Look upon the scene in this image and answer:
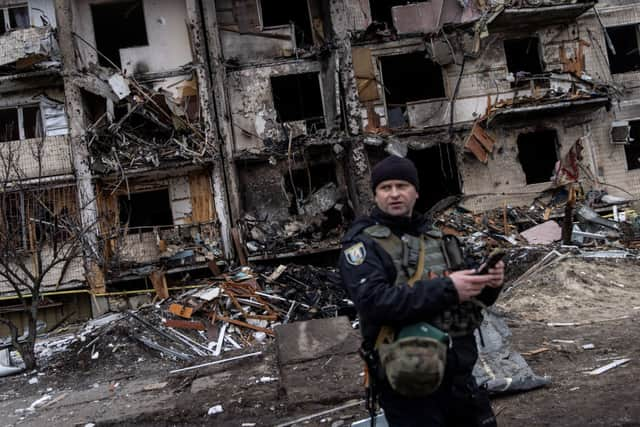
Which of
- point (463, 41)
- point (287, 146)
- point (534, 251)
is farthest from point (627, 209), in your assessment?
point (287, 146)

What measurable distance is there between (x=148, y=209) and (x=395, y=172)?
598 inches

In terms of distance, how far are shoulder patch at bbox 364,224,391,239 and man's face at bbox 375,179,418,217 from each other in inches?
3.6

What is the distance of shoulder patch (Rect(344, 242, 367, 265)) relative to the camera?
7.66ft

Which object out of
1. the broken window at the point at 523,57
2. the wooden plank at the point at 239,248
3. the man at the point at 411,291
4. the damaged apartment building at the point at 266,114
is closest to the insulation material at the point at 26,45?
the damaged apartment building at the point at 266,114

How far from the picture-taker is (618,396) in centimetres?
434

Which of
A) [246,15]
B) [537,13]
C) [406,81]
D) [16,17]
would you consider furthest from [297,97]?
[16,17]

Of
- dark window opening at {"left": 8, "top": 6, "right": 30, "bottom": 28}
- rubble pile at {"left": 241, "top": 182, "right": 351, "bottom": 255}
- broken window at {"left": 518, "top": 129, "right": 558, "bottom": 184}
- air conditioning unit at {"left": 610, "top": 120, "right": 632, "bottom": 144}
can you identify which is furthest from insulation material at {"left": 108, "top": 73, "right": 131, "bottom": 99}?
air conditioning unit at {"left": 610, "top": 120, "right": 632, "bottom": 144}

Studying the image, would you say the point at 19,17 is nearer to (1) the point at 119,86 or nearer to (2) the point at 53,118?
(2) the point at 53,118

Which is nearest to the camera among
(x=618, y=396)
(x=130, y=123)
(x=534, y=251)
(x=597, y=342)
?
(x=618, y=396)

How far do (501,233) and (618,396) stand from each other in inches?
409

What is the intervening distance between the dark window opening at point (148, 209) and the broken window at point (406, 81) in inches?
296

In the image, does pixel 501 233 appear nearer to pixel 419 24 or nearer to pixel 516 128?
pixel 516 128

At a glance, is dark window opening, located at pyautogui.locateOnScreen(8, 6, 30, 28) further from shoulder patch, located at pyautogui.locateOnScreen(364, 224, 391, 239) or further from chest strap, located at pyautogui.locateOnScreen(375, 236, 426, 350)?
chest strap, located at pyautogui.locateOnScreen(375, 236, 426, 350)

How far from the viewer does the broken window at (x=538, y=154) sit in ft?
55.9
